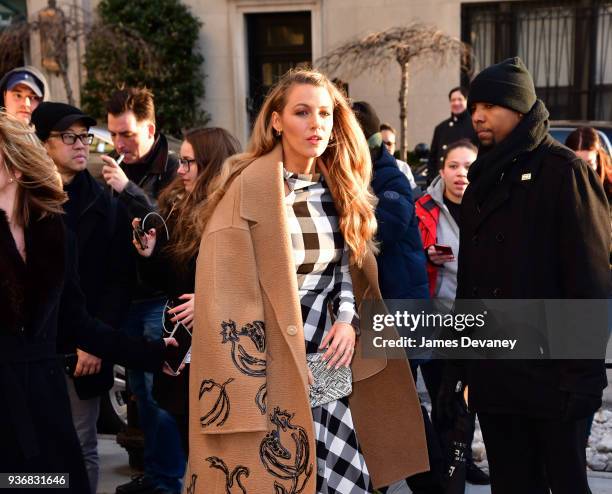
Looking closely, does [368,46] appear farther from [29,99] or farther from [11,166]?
[11,166]

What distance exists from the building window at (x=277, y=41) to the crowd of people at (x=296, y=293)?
12.0m

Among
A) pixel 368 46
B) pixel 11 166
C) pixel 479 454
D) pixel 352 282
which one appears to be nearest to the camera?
pixel 11 166

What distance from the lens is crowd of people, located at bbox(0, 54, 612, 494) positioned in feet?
9.59

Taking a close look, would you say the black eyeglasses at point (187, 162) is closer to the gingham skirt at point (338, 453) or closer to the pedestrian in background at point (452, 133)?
the gingham skirt at point (338, 453)

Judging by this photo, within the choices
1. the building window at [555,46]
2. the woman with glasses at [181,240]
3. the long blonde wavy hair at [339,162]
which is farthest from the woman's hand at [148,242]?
the building window at [555,46]

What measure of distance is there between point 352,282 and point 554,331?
0.79m

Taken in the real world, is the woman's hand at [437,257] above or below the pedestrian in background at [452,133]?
below

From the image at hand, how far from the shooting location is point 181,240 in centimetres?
390

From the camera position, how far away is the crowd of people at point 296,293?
2.92m

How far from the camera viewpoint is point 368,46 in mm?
13922

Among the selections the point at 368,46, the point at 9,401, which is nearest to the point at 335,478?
the point at 9,401

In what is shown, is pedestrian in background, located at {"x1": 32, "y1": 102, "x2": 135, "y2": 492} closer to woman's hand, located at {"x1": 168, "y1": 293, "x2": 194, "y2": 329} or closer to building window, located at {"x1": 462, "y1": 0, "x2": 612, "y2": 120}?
woman's hand, located at {"x1": 168, "y1": 293, "x2": 194, "y2": 329}

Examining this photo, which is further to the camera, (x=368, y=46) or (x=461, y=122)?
(x=368, y=46)

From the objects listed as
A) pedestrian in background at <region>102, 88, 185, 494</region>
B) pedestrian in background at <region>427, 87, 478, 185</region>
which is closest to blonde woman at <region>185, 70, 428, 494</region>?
pedestrian in background at <region>102, 88, 185, 494</region>
